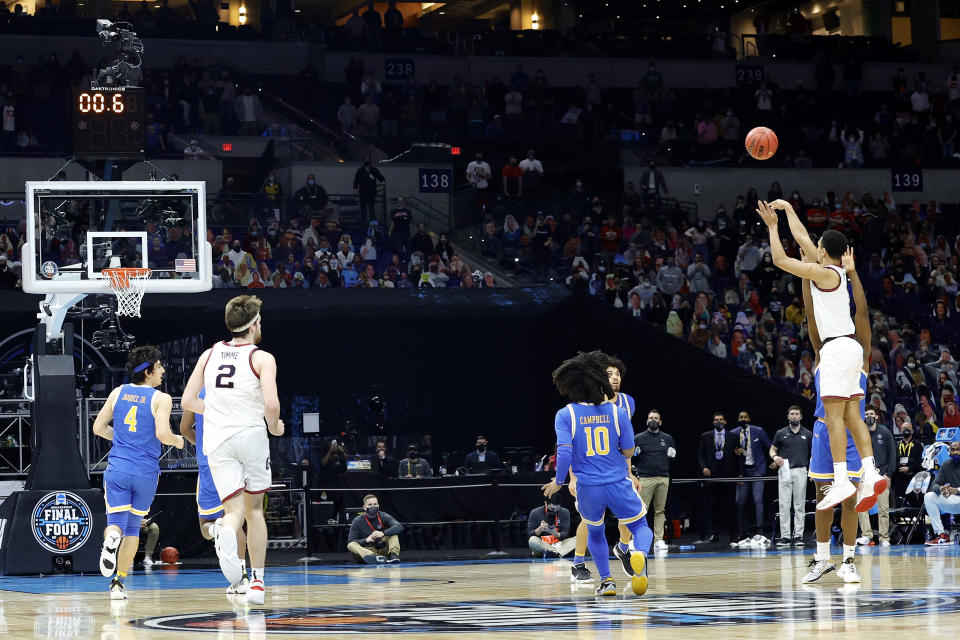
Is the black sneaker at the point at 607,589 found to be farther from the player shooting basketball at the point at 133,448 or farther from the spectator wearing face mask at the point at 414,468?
the spectator wearing face mask at the point at 414,468

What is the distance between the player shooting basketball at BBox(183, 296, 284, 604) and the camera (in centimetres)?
954

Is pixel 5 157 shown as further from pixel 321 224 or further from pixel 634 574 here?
pixel 634 574

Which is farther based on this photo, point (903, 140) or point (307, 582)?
point (903, 140)

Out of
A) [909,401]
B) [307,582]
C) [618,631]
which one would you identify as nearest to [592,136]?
[909,401]

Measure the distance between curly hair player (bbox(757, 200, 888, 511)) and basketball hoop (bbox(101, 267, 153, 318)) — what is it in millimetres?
8739

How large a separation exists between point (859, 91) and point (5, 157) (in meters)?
23.2

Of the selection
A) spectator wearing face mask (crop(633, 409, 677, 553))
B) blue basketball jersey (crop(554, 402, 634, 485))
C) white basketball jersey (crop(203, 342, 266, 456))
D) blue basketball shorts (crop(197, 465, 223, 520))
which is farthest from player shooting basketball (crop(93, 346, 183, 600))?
spectator wearing face mask (crop(633, 409, 677, 553))

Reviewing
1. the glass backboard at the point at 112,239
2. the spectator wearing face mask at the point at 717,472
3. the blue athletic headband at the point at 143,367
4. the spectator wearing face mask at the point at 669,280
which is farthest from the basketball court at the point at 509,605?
the spectator wearing face mask at the point at 669,280

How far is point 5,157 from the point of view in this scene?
29.0 meters

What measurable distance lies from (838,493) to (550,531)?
9.17 metres

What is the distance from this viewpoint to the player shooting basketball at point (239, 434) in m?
9.54

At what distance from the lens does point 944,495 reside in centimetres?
1922

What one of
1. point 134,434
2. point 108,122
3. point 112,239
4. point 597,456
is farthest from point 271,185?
point 597,456

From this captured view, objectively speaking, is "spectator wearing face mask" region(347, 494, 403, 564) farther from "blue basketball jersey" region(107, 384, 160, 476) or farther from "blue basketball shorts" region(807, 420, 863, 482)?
"blue basketball shorts" region(807, 420, 863, 482)
